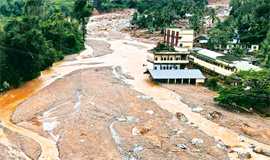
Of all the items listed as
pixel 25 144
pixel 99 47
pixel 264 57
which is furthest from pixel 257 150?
pixel 99 47

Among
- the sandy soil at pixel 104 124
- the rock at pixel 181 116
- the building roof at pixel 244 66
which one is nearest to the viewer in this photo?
the sandy soil at pixel 104 124

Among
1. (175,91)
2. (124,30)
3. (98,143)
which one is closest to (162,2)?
(124,30)

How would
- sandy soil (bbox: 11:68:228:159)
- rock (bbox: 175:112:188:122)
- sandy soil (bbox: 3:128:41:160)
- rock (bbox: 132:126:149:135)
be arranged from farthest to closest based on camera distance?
1. rock (bbox: 175:112:188:122)
2. rock (bbox: 132:126:149:135)
3. sandy soil (bbox: 11:68:228:159)
4. sandy soil (bbox: 3:128:41:160)

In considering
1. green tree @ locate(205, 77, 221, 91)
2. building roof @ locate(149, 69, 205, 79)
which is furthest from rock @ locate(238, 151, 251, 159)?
building roof @ locate(149, 69, 205, 79)

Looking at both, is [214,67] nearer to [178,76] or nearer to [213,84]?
[213,84]

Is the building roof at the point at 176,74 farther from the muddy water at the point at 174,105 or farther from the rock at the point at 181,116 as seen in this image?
the rock at the point at 181,116

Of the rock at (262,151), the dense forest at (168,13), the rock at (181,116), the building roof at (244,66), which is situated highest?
the dense forest at (168,13)

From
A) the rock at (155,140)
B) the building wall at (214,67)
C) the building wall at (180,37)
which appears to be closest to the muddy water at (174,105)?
the rock at (155,140)

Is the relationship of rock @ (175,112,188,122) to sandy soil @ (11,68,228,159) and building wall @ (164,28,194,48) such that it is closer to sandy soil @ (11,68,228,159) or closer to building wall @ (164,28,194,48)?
sandy soil @ (11,68,228,159)
